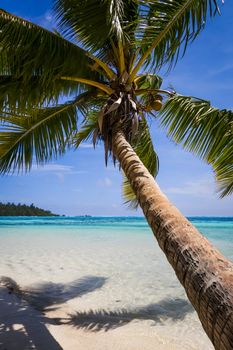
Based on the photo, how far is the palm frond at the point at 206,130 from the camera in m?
5.26

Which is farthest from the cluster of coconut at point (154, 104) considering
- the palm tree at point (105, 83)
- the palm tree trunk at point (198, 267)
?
the palm tree trunk at point (198, 267)

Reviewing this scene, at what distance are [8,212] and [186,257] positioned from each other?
77.0 m

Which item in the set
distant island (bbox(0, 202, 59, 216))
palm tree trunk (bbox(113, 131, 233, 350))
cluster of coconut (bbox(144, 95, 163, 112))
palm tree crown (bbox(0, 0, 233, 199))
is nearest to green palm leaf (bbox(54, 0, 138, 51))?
palm tree crown (bbox(0, 0, 233, 199))

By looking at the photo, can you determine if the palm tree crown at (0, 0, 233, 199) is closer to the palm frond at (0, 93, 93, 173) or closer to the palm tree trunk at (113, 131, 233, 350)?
the palm frond at (0, 93, 93, 173)

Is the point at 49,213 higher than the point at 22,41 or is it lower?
lower

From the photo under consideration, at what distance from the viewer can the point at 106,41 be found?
538cm

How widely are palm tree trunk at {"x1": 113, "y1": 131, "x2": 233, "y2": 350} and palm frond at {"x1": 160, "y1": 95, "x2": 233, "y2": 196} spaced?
270cm

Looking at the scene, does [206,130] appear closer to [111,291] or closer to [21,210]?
[111,291]

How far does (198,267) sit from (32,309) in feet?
15.0

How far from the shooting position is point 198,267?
71.8 inches

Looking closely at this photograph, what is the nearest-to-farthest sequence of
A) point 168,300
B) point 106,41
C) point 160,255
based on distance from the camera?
point 106,41
point 168,300
point 160,255

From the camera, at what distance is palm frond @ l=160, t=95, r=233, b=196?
17.3 feet

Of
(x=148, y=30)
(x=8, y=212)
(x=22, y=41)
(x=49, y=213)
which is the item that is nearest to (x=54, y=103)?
(x=22, y=41)

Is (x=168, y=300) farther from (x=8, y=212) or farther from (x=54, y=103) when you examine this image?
(x=8, y=212)
